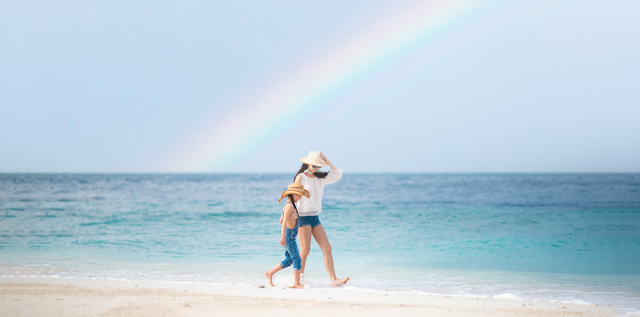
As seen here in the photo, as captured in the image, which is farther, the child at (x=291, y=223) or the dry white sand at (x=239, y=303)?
the child at (x=291, y=223)

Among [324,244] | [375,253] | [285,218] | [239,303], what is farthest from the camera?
[375,253]

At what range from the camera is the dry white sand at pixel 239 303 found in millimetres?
4297

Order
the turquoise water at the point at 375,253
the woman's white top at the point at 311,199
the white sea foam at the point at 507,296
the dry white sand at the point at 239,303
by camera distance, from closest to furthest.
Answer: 1. the dry white sand at the point at 239,303
2. the white sea foam at the point at 507,296
3. the woman's white top at the point at 311,199
4. the turquoise water at the point at 375,253

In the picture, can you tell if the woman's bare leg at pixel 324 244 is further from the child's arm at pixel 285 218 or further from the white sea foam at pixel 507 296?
the white sea foam at pixel 507 296

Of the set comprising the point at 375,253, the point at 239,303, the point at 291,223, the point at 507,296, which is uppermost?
the point at 291,223

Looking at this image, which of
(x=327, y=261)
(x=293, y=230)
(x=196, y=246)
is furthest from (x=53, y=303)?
(x=196, y=246)

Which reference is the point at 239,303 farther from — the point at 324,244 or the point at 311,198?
the point at 311,198

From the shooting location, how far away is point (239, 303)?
4672 mm

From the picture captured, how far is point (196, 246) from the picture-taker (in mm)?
9969

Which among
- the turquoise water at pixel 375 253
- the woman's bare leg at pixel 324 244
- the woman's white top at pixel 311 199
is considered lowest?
the turquoise water at pixel 375 253

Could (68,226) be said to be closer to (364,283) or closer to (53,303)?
(53,303)

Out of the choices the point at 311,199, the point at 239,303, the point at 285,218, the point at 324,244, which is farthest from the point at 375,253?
the point at 239,303

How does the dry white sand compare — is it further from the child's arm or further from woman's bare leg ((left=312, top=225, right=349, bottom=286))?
the child's arm

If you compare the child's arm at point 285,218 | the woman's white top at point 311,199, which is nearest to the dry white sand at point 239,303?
the child's arm at point 285,218
